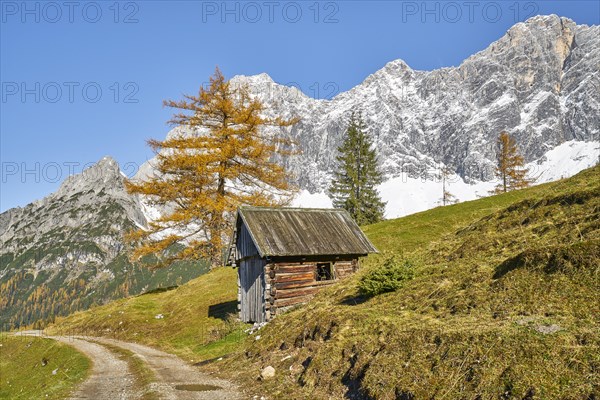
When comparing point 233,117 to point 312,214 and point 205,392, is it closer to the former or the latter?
point 312,214

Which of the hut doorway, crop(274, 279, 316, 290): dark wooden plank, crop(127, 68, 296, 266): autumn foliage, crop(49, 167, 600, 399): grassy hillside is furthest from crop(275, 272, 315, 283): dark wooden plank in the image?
crop(127, 68, 296, 266): autumn foliage

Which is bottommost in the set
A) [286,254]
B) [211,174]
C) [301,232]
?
[286,254]

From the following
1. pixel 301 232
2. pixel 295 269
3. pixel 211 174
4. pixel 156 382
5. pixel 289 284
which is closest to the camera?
pixel 156 382

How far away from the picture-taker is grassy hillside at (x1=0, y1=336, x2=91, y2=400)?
1823 centimetres

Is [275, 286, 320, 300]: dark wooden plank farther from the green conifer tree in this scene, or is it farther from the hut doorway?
the green conifer tree

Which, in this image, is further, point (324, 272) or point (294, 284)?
point (324, 272)

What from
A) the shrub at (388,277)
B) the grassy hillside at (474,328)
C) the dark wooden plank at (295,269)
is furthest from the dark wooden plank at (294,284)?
the shrub at (388,277)

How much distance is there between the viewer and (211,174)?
40.4 m

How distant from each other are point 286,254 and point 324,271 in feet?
15.3

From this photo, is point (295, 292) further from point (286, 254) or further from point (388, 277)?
point (388, 277)

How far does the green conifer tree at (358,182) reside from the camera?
66312 millimetres

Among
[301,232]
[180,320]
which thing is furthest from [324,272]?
[180,320]

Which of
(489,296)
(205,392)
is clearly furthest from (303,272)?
(489,296)

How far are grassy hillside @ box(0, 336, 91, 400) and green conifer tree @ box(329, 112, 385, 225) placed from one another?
4315 centimetres
